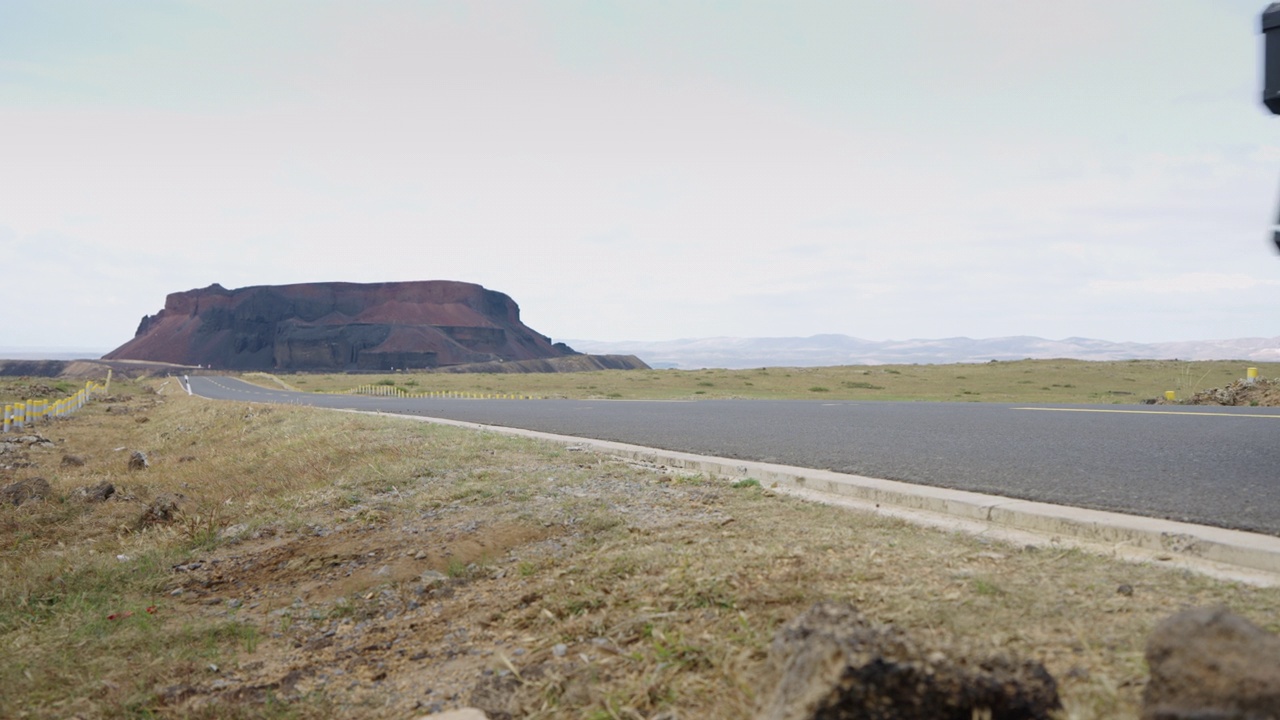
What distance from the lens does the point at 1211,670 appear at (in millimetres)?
2076

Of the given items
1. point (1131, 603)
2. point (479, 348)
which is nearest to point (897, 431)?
point (1131, 603)

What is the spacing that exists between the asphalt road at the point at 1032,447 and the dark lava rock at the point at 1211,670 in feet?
7.85

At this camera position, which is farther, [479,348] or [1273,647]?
[479,348]

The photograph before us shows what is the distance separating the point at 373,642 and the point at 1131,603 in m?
3.29

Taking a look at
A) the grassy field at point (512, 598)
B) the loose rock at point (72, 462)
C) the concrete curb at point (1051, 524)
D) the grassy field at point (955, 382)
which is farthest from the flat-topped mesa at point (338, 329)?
the concrete curb at point (1051, 524)

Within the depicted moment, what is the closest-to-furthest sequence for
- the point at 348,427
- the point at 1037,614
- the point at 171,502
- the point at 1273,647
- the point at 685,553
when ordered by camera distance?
the point at 1273,647 → the point at 1037,614 → the point at 685,553 → the point at 171,502 → the point at 348,427

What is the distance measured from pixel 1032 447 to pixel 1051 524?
3.76 meters

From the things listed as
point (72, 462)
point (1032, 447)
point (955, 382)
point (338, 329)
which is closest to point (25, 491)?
point (72, 462)

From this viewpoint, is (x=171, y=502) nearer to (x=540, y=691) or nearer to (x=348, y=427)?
(x=348, y=427)

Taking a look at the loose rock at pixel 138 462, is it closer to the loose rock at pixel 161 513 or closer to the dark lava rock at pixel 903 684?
the loose rock at pixel 161 513

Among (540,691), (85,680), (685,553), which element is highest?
(685,553)

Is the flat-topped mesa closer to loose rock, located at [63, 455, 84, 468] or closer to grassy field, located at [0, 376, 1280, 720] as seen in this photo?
loose rock, located at [63, 455, 84, 468]

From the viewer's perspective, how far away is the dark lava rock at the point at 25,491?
862cm

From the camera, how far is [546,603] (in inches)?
157
